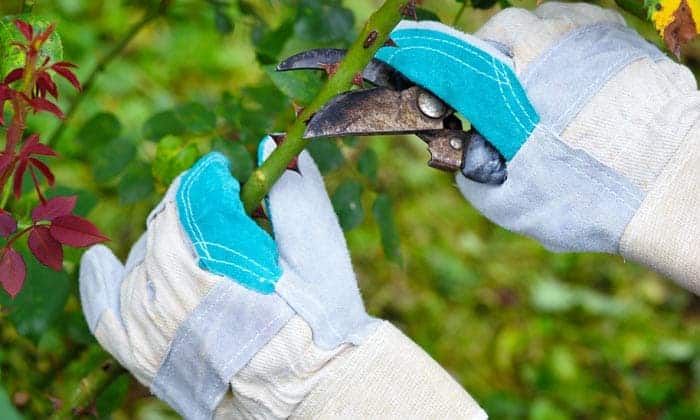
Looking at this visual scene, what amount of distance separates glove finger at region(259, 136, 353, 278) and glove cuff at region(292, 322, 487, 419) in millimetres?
89

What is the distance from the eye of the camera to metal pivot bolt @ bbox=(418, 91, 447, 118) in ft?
2.86

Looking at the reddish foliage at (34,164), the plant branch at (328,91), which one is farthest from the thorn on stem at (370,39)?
the reddish foliage at (34,164)

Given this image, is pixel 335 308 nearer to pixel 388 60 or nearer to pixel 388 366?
pixel 388 366

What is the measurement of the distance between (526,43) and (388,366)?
1.12 ft

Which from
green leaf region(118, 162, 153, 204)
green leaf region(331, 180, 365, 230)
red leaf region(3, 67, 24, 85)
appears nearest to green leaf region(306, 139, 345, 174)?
green leaf region(331, 180, 365, 230)

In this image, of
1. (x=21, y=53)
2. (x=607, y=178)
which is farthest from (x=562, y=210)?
(x=21, y=53)

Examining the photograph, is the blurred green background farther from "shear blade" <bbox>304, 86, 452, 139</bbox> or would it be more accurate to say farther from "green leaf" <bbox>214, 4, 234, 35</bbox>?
"shear blade" <bbox>304, 86, 452, 139</bbox>

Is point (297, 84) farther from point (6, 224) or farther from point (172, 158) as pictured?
point (6, 224)

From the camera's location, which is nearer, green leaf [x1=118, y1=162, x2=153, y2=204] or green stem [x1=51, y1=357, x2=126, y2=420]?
green stem [x1=51, y1=357, x2=126, y2=420]

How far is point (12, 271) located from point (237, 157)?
0.43 metres

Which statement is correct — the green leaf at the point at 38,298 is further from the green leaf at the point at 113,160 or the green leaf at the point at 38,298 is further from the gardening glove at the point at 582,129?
the gardening glove at the point at 582,129

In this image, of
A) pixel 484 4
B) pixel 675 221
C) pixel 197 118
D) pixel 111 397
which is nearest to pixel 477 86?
pixel 675 221

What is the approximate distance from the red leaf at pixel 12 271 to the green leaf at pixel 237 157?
1.30 feet

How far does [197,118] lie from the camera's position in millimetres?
1246
